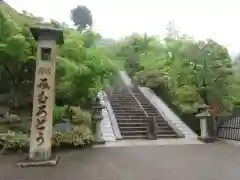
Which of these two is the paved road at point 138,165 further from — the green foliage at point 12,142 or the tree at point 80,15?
the tree at point 80,15

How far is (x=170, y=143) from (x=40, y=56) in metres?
5.98

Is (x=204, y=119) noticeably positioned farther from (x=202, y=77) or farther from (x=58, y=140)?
(x=58, y=140)

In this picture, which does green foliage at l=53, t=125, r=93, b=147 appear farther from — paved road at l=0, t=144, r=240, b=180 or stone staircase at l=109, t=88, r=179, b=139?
stone staircase at l=109, t=88, r=179, b=139

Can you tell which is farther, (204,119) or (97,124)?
(204,119)

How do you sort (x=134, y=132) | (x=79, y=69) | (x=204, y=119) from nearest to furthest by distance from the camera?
(x=79, y=69)
(x=204, y=119)
(x=134, y=132)

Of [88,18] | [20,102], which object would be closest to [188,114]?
[20,102]

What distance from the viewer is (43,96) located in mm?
7402

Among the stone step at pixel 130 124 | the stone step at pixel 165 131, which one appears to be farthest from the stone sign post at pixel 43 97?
the stone step at pixel 165 131

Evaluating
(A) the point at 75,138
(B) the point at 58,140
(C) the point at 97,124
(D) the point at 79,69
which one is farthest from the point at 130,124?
(B) the point at 58,140

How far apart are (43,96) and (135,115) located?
684cm

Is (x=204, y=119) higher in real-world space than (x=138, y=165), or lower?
higher

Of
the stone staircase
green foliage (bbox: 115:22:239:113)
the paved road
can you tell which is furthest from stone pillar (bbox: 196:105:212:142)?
the paved road

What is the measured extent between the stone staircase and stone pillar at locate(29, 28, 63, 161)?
15.0 ft

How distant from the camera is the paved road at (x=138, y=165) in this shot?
5.87 meters
